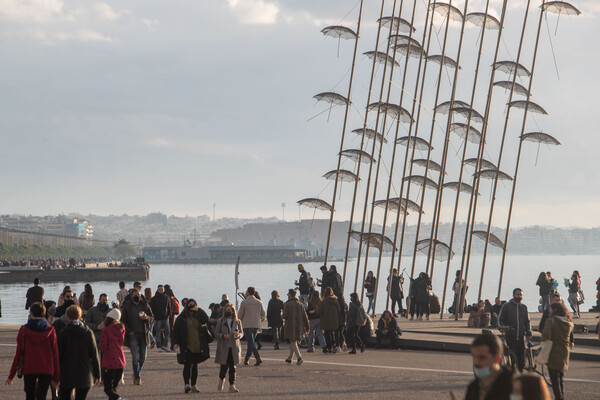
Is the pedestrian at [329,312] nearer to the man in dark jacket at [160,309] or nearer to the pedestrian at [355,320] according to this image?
the pedestrian at [355,320]

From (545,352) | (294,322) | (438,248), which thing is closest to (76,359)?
(545,352)

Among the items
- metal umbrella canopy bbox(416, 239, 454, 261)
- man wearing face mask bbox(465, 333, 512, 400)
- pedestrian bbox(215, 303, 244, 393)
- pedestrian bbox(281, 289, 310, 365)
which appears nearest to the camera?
man wearing face mask bbox(465, 333, 512, 400)

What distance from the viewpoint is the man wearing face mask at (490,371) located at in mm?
5555

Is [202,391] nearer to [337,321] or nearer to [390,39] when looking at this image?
[337,321]

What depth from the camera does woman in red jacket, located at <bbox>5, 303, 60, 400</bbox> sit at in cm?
1009

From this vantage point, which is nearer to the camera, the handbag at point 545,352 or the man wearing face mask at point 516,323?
the handbag at point 545,352

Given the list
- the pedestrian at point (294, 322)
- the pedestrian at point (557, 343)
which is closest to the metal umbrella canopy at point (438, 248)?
the pedestrian at point (294, 322)

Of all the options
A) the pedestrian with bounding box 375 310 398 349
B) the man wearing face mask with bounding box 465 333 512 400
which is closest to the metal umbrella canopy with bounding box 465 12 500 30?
the pedestrian with bounding box 375 310 398 349

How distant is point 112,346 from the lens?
481 inches

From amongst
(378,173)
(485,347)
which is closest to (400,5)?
(378,173)

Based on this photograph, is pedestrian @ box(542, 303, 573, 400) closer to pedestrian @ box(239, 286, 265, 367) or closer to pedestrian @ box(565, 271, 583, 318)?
pedestrian @ box(239, 286, 265, 367)

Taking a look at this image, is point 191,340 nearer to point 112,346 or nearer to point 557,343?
point 112,346

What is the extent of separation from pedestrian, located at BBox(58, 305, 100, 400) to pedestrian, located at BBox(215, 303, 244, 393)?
3801mm

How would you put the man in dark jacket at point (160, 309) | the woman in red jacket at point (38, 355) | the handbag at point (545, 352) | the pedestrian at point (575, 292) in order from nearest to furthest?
the woman in red jacket at point (38, 355)
the handbag at point (545, 352)
the man in dark jacket at point (160, 309)
the pedestrian at point (575, 292)
